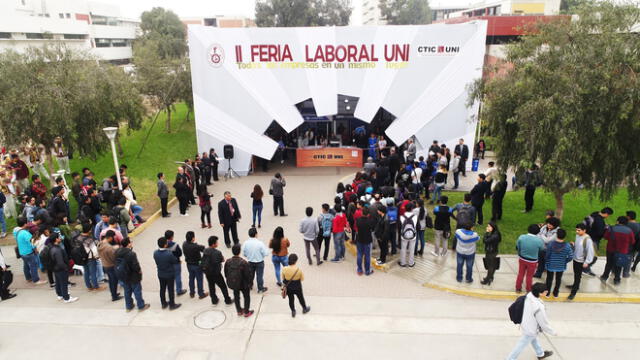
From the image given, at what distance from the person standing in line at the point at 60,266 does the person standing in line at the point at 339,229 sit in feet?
16.3

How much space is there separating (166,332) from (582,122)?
8.37m

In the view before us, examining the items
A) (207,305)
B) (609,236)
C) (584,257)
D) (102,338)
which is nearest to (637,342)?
(584,257)

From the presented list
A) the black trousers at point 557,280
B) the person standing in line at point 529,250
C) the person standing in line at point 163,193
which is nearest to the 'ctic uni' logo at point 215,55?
the person standing in line at point 163,193

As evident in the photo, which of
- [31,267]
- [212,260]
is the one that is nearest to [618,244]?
[212,260]

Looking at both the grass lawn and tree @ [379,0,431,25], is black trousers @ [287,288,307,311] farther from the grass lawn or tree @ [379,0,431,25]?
tree @ [379,0,431,25]

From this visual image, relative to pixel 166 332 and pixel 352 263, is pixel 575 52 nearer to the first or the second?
pixel 352 263

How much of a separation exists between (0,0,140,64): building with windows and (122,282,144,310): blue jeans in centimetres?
4211

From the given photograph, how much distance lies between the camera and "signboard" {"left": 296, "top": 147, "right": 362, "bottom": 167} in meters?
16.9

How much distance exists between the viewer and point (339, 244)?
351 inches

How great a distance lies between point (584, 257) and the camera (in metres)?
7.17

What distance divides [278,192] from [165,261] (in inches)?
197

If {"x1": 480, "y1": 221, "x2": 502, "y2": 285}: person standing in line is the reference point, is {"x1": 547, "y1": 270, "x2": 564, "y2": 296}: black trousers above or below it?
below

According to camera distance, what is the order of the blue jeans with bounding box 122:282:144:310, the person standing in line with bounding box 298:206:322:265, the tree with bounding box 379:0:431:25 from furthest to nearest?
the tree with bounding box 379:0:431:25 → the person standing in line with bounding box 298:206:322:265 → the blue jeans with bounding box 122:282:144:310

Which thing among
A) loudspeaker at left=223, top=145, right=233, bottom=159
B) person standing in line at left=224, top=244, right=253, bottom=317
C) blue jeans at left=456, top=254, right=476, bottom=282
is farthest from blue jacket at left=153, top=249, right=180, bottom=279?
loudspeaker at left=223, top=145, right=233, bottom=159
